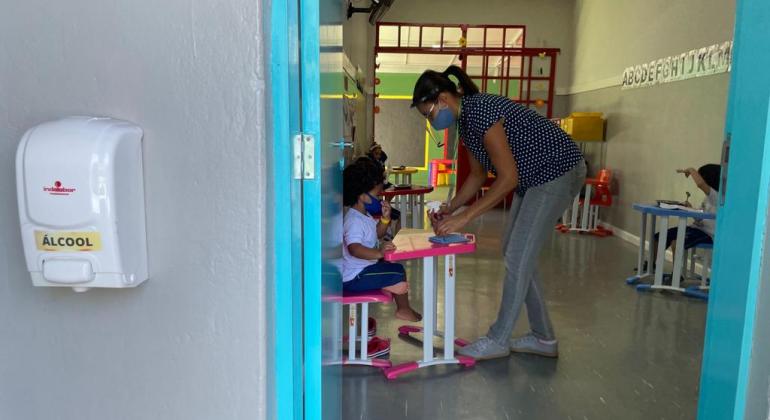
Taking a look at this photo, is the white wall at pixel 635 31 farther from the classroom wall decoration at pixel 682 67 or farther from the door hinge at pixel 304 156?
the door hinge at pixel 304 156

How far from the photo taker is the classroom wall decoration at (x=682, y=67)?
472 centimetres

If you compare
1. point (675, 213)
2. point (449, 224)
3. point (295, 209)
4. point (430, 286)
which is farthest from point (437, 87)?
point (675, 213)

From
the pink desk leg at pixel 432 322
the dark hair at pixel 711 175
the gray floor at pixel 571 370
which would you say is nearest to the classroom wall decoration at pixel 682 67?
the dark hair at pixel 711 175

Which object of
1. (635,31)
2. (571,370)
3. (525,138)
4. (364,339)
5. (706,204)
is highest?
(635,31)

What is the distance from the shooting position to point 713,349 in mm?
1290

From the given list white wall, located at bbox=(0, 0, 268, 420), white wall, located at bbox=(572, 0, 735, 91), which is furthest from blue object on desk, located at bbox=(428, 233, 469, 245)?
white wall, located at bbox=(572, 0, 735, 91)

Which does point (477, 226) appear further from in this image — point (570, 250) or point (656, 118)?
point (656, 118)

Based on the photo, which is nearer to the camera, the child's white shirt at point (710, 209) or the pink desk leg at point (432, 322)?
the pink desk leg at point (432, 322)

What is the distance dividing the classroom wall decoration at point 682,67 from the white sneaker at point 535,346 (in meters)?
2.61

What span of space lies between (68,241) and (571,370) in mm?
2469

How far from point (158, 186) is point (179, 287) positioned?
186 millimetres

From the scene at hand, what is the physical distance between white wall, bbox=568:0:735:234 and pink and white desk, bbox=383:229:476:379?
340cm

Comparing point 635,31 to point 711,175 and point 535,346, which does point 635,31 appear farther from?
point 535,346

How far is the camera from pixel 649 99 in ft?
20.5
